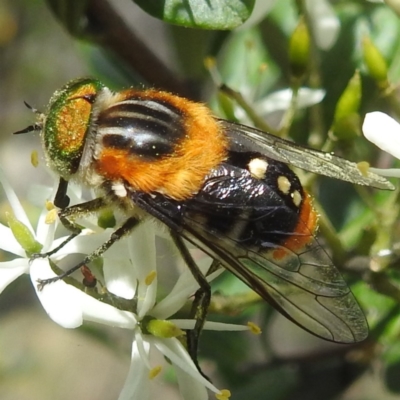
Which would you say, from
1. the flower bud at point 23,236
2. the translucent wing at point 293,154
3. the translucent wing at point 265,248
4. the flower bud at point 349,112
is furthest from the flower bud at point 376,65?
the flower bud at point 23,236

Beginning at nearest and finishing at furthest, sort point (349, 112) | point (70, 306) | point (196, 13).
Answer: point (70, 306)
point (196, 13)
point (349, 112)

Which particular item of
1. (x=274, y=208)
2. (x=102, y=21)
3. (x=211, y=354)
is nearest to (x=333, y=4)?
(x=102, y=21)

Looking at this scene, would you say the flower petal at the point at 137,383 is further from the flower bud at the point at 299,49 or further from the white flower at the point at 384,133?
the flower bud at the point at 299,49

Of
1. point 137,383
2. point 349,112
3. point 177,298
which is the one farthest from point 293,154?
point 137,383

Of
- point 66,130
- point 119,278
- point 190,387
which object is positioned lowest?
point 190,387

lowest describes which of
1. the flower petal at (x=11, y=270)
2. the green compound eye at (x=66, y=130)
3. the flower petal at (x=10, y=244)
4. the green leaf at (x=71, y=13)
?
the flower petal at (x=11, y=270)

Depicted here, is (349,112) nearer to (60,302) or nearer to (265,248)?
(265,248)

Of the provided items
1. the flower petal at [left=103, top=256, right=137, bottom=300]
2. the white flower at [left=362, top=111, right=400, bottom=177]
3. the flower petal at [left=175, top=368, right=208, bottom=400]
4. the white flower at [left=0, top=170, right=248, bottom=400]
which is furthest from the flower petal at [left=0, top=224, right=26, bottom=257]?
the white flower at [left=362, top=111, right=400, bottom=177]
